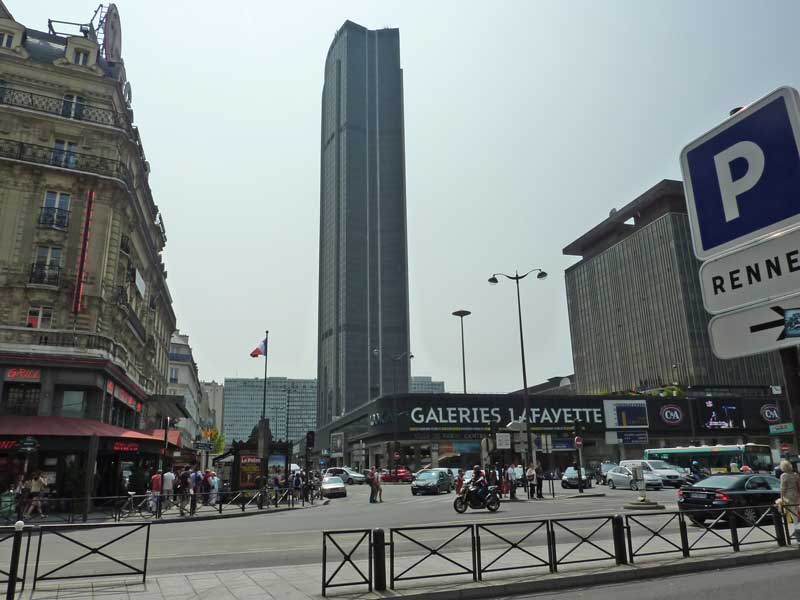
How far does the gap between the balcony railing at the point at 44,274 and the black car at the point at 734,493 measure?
94.8 feet

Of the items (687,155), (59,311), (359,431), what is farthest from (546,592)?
(359,431)

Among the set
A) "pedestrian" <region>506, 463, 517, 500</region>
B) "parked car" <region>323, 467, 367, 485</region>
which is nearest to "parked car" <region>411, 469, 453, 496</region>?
"pedestrian" <region>506, 463, 517, 500</region>

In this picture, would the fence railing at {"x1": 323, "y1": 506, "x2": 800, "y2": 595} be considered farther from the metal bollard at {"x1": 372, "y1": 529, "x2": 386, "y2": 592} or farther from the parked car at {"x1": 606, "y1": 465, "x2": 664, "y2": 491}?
the parked car at {"x1": 606, "y1": 465, "x2": 664, "y2": 491}

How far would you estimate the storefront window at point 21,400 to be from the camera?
86.9 feet

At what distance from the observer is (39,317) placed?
2858 cm

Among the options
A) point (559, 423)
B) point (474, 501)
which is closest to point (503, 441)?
point (474, 501)

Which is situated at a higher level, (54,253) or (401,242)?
(401,242)

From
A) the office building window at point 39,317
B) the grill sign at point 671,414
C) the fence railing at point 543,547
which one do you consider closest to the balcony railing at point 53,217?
the office building window at point 39,317

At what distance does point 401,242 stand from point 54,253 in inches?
5355

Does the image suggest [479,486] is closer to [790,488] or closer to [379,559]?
[790,488]

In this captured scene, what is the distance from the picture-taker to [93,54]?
3359cm

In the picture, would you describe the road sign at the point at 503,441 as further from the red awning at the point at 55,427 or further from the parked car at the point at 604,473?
the red awning at the point at 55,427

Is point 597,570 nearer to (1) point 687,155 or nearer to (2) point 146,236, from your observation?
(1) point 687,155

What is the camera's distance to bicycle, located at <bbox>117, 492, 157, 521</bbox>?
2262cm
